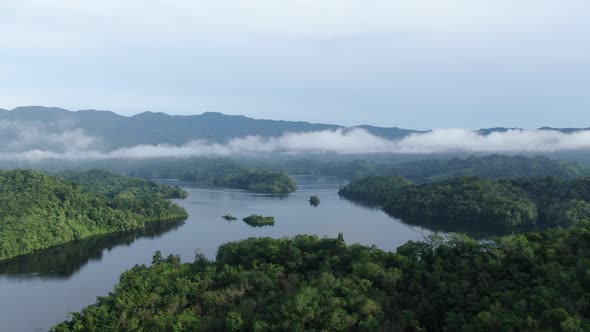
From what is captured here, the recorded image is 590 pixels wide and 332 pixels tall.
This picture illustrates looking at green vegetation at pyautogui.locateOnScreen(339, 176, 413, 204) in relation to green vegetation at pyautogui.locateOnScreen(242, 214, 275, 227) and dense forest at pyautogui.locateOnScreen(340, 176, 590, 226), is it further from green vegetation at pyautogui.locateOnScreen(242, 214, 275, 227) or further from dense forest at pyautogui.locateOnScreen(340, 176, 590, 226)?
green vegetation at pyautogui.locateOnScreen(242, 214, 275, 227)

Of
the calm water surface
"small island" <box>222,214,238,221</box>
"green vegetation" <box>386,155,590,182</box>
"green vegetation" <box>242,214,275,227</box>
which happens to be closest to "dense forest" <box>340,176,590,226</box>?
the calm water surface

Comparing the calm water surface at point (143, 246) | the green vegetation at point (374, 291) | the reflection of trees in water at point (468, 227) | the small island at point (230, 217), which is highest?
the green vegetation at point (374, 291)

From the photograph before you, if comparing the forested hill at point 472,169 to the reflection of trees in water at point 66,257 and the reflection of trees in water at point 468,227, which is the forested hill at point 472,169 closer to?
the reflection of trees in water at point 468,227

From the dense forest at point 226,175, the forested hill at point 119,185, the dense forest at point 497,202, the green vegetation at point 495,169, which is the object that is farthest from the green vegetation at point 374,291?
the green vegetation at point 495,169

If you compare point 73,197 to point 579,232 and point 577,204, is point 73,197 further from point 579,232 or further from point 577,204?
point 577,204

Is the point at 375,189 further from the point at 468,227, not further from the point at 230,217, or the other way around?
the point at 230,217
